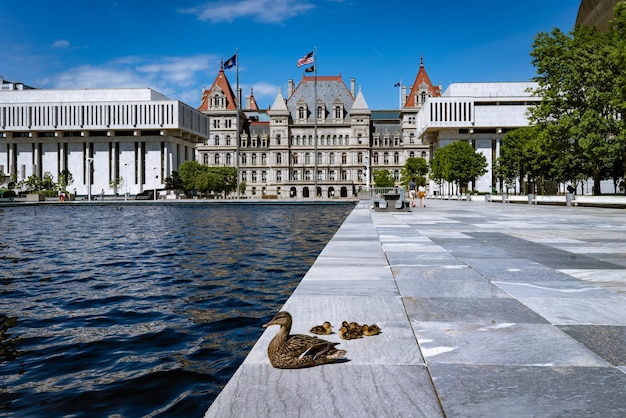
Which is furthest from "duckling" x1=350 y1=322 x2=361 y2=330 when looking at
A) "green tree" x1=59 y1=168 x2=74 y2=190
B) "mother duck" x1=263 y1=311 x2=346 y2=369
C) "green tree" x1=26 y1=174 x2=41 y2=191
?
"green tree" x1=59 y1=168 x2=74 y2=190

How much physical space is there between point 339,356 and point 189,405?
1.69 m

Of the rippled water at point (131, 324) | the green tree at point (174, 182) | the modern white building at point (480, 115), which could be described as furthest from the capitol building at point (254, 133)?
the rippled water at point (131, 324)

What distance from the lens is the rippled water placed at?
5.03 m

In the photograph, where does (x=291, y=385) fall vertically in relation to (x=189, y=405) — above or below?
above

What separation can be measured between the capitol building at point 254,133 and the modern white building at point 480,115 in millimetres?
214

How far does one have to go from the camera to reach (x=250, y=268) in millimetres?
12828

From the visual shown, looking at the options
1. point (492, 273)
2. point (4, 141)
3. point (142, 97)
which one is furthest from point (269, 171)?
point (492, 273)

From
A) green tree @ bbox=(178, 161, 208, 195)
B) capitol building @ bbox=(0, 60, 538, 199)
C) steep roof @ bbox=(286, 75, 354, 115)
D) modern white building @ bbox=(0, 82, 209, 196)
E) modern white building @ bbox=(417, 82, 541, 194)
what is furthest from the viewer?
steep roof @ bbox=(286, 75, 354, 115)

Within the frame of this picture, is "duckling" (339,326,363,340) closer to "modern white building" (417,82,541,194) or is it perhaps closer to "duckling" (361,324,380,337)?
"duckling" (361,324,380,337)

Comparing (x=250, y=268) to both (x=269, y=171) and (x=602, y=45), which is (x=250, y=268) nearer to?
(x=602, y=45)

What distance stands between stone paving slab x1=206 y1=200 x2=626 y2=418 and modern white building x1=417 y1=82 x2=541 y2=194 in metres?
98.7

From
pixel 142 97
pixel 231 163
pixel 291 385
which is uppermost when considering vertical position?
pixel 142 97

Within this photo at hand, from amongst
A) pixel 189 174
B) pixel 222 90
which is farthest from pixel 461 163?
pixel 222 90

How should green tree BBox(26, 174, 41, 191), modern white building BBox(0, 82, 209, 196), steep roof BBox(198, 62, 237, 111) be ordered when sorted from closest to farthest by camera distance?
1. green tree BBox(26, 174, 41, 191)
2. modern white building BBox(0, 82, 209, 196)
3. steep roof BBox(198, 62, 237, 111)
